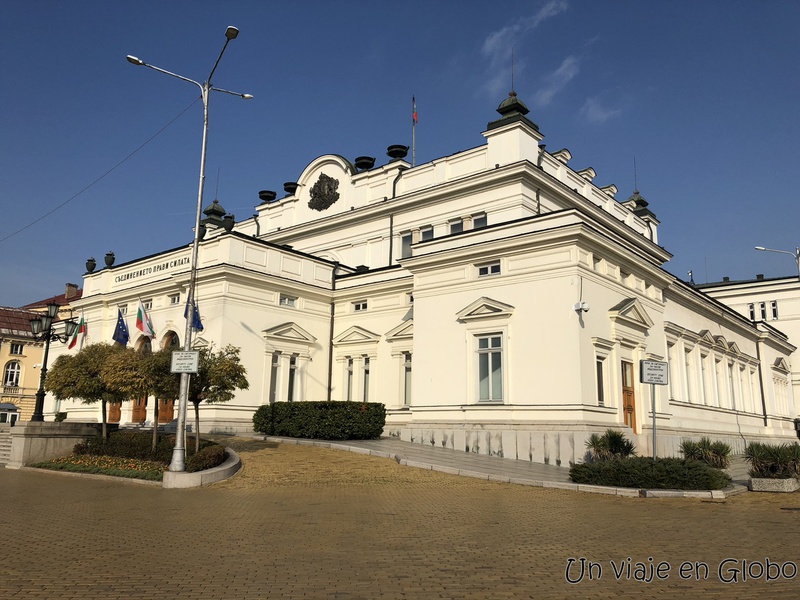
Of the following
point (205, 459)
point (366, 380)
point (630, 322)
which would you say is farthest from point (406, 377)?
point (205, 459)

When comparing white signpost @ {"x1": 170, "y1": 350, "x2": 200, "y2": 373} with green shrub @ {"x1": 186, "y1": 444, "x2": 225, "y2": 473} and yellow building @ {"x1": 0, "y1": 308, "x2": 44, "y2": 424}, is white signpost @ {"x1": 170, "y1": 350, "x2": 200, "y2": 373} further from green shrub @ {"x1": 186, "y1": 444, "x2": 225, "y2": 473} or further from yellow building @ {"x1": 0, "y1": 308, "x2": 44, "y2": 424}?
yellow building @ {"x1": 0, "y1": 308, "x2": 44, "y2": 424}

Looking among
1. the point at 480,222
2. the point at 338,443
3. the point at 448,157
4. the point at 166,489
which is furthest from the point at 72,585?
the point at 448,157

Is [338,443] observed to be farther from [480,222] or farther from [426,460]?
[480,222]

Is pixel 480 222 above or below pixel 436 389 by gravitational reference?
above

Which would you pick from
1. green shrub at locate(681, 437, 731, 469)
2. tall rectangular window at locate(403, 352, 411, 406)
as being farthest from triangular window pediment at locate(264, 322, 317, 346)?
green shrub at locate(681, 437, 731, 469)

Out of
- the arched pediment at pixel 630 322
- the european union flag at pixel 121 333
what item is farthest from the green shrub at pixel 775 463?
the european union flag at pixel 121 333

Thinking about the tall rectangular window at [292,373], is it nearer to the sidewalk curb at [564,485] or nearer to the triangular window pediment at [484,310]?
the sidewalk curb at [564,485]

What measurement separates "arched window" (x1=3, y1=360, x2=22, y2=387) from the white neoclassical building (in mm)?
29163

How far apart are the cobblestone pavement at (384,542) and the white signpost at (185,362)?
3453 mm

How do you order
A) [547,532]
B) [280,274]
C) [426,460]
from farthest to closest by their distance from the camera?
[280,274]
[426,460]
[547,532]

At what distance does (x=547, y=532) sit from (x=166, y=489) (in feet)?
35.7

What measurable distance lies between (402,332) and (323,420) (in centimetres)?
709

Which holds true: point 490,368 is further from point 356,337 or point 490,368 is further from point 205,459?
point 205,459

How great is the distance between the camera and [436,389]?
24.9 metres
